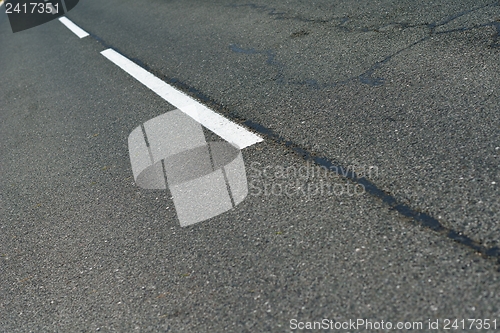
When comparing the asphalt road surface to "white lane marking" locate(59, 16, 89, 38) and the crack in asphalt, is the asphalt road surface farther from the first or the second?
"white lane marking" locate(59, 16, 89, 38)

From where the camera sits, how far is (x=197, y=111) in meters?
4.73

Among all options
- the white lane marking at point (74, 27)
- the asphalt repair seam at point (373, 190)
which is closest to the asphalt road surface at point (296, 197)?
the asphalt repair seam at point (373, 190)

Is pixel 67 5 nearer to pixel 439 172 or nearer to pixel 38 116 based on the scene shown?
pixel 38 116

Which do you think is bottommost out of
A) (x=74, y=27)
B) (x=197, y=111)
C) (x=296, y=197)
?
(x=74, y=27)

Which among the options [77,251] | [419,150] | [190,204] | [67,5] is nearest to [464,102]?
[419,150]

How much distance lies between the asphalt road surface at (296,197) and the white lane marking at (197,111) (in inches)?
3.6

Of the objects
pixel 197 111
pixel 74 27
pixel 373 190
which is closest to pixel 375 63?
pixel 197 111

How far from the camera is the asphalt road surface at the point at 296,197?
93.7 inches

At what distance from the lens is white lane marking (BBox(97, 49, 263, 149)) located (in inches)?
159

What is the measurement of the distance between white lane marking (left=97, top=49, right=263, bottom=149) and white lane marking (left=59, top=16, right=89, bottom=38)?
3.35 metres

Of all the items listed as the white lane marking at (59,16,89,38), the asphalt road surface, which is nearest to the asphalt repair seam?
the asphalt road surface

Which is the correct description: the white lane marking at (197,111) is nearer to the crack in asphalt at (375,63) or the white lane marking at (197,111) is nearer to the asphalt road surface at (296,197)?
the asphalt road surface at (296,197)

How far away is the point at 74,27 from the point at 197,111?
7.05 meters

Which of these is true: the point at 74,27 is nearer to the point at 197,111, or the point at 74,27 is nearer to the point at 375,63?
the point at 197,111
